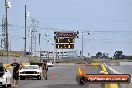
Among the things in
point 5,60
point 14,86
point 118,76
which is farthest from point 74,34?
point 118,76

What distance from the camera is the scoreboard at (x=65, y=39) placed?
254 feet

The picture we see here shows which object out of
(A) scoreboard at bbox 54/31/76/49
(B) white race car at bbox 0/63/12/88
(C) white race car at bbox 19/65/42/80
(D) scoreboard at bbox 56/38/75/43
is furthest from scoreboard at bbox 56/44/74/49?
(B) white race car at bbox 0/63/12/88

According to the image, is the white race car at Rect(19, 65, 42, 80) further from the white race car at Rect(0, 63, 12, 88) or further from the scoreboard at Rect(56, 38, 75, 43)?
the scoreboard at Rect(56, 38, 75, 43)

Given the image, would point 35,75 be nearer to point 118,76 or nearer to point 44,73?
point 44,73

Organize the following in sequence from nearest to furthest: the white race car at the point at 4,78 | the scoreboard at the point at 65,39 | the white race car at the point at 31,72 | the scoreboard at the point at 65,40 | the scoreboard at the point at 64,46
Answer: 1. the white race car at the point at 4,78
2. the white race car at the point at 31,72
3. the scoreboard at the point at 64,46
4. the scoreboard at the point at 65,39
5. the scoreboard at the point at 65,40

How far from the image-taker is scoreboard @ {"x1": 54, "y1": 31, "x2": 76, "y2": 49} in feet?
254

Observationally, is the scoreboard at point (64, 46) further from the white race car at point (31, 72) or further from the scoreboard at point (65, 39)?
the white race car at point (31, 72)

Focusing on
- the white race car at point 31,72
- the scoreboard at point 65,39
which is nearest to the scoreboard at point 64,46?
the scoreboard at point 65,39

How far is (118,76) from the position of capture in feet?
32.2

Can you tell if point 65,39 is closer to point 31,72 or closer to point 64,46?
point 64,46

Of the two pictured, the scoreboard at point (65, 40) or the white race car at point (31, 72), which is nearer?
the white race car at point (31, 72)

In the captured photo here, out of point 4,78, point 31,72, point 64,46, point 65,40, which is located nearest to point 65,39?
point 65,40

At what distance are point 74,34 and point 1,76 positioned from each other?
2157 inches

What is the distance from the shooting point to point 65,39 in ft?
260
